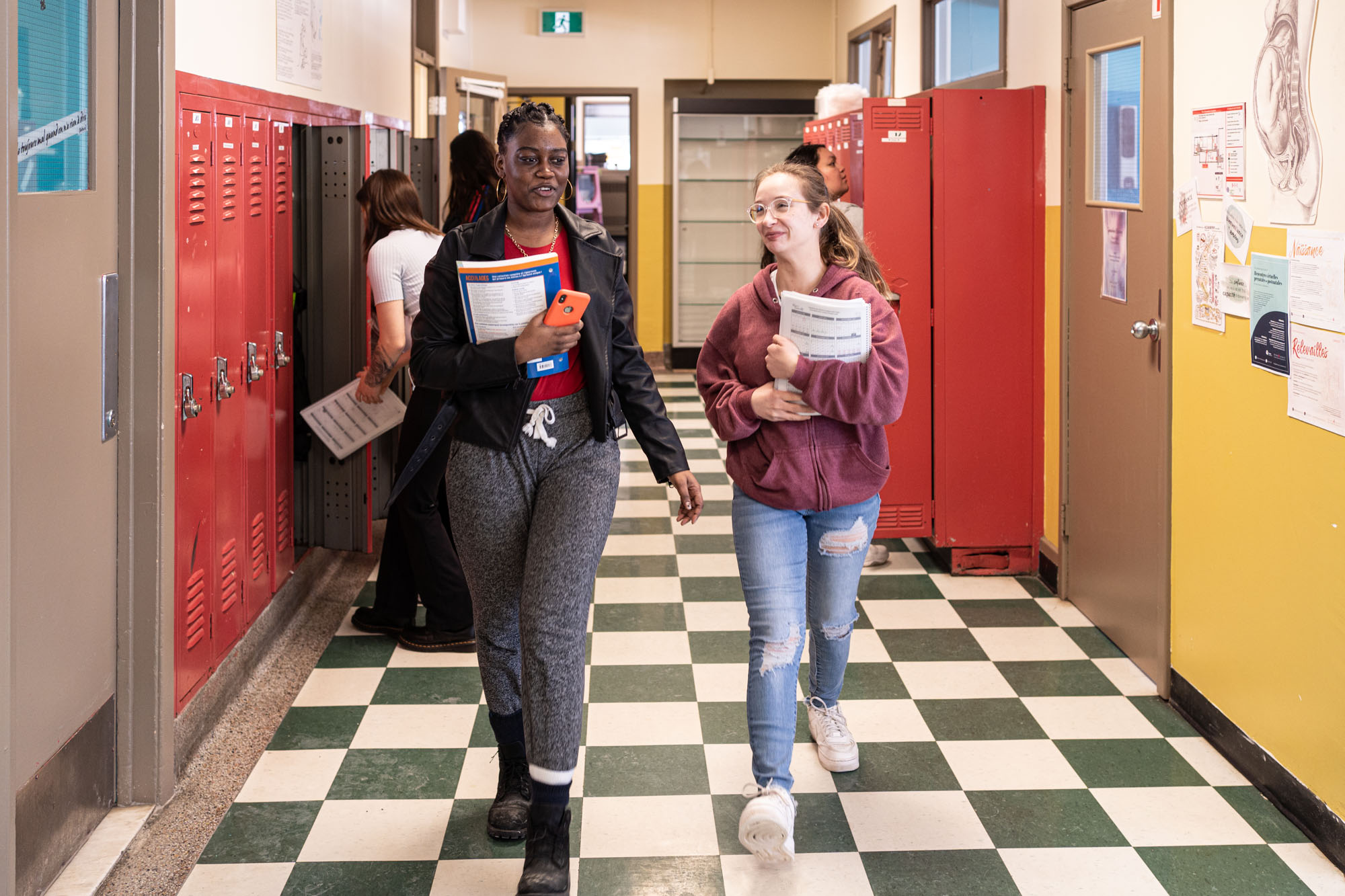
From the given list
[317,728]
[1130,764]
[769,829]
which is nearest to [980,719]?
[1130,764]

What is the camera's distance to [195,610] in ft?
10.8

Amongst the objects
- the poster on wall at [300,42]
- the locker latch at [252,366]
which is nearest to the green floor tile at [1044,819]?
the locker latch at [252,366]

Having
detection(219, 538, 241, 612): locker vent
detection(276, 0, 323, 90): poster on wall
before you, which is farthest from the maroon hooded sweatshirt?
detection(276, 0, 323, 90): poster on wall

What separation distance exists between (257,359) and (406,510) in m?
0.64

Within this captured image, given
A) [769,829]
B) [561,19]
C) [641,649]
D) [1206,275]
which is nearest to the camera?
[769,829]

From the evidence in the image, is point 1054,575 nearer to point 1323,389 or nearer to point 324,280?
point 1323,389

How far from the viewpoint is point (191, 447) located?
3232mm

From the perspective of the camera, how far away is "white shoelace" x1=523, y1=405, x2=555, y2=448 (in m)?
2.49

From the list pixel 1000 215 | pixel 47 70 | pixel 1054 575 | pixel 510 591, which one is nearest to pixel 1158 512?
pixel 1054 575

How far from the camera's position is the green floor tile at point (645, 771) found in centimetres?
305

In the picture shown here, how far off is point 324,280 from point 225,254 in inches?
40.8

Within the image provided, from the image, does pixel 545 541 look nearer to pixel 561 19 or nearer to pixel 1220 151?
pixel 1220 151

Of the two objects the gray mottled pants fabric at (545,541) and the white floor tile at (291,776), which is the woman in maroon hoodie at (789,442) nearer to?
the gray mottled pants fabric at (545,541)

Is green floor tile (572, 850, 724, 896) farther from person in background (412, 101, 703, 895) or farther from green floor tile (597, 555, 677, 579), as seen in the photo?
green floor tile (597, 555, 677, 579)
